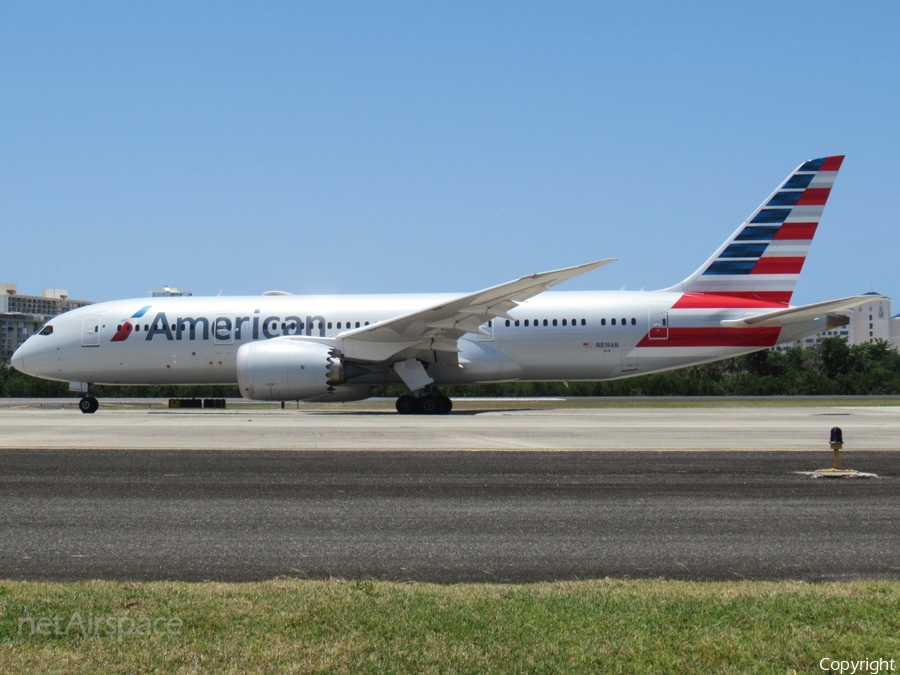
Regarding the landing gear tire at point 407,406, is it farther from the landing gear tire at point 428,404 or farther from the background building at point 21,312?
the background building at point 21,312

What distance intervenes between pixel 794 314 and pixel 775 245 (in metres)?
2.50

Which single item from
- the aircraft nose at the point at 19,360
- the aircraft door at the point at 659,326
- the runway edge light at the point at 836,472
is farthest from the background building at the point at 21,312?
the runway edge light at the point at 836,472

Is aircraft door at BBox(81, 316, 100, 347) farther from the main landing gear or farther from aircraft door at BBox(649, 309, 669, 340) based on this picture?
aircraft door at BBox(649, 309, 669, 340)

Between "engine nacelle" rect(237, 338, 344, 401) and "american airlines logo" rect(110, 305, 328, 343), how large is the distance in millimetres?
2175

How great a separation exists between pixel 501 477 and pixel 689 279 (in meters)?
16.8

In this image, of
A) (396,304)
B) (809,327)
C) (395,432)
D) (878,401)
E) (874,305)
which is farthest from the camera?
(874,305)

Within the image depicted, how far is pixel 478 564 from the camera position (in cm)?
→ 609

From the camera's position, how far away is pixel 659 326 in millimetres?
24672

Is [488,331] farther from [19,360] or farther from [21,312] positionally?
[21,312]

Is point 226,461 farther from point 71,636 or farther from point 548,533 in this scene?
point 71,636

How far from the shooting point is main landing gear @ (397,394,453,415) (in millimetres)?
24125

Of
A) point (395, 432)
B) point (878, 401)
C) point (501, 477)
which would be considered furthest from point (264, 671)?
point (878, 401)

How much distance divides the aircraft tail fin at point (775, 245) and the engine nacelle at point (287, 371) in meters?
10.5

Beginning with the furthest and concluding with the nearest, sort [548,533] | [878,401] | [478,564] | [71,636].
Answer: [878,401] → [548,533] → [478,564] → [71,636]
